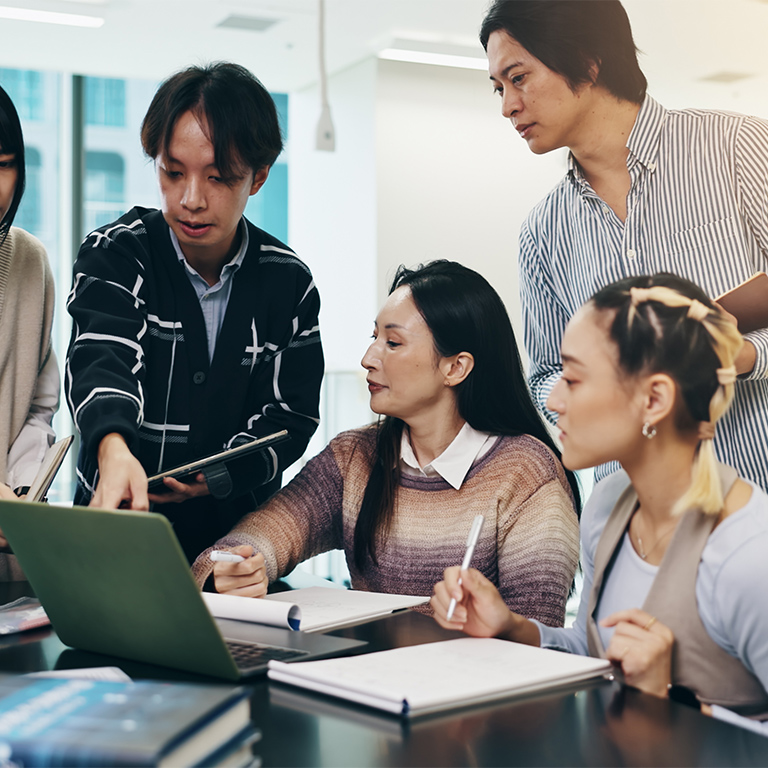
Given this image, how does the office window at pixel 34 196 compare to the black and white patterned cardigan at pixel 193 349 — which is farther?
the office window at pixel 34 196

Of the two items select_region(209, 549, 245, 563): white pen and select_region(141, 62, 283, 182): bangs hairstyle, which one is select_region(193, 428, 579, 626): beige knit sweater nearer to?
select_region(209, 549, 245, 563): white pen

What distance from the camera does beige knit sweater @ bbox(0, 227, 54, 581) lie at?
1.77 meters

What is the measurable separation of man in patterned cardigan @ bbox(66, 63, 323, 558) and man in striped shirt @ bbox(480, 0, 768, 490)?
47 centimetres

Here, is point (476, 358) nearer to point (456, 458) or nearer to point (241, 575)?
point (456, 458)

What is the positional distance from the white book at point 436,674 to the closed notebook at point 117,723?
250 mm

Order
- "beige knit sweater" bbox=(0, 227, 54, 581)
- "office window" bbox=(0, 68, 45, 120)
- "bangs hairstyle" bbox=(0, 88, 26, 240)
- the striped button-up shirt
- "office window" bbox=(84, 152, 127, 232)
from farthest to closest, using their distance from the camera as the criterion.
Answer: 1. "office window" bbox=(84, 152, 127, 232)
2. "office window" bbox=(0, 68, 45, 120)
3. "beige knit sweater" bbox=(0, 227, 54, 581)
4. "bangs hairstyle" bbox=(0, 88, 26, 240)
5. the striped button-up shirt

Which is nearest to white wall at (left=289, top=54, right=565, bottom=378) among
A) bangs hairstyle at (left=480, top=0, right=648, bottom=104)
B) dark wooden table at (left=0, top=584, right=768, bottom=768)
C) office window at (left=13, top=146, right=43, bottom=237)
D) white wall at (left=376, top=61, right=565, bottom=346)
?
white wall at (left=376, top=61, right=565, bottom=346)

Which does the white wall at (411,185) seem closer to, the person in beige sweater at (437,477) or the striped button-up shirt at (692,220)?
the person in beige sweater at (437,477)

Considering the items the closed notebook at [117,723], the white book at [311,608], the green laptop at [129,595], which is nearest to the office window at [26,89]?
the white book at [311,608]

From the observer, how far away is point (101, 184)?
19.4ft

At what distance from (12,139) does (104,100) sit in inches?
176

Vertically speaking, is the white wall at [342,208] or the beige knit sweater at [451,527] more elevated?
the white wall at [342,208]

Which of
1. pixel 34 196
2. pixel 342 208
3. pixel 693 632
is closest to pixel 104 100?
pixel 34 196

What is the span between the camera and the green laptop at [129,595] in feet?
3.17
